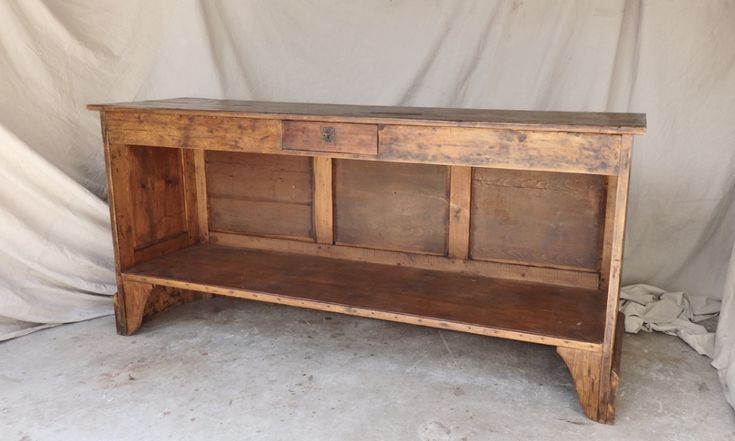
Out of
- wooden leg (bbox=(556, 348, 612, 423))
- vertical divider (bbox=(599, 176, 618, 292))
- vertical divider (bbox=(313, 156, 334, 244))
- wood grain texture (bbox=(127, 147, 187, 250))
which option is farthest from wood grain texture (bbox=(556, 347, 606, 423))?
wood grain texture (bbox=(127, 147, 187, 250))

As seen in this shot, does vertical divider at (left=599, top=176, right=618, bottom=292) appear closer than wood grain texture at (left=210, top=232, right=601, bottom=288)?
Yes

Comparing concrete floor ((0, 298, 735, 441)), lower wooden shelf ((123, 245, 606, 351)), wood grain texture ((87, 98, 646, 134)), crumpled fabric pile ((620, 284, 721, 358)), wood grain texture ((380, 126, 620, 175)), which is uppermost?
wood grain texture ((87, 98, 646, 134))

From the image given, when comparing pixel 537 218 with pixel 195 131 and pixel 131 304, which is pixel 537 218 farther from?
pixel 131 304

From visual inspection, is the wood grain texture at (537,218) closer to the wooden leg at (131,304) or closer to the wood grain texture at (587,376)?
the wood grain texture at (587,376)

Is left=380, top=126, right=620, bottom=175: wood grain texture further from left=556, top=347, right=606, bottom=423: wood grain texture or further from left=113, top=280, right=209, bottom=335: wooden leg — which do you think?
left=113, top=280, right=209, bottom=335: wooden leg

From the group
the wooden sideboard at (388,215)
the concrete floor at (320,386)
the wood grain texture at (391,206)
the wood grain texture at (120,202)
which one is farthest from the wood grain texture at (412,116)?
the concrete floor at (320,386)

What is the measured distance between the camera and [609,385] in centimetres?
255

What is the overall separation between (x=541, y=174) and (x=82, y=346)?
7.10ft

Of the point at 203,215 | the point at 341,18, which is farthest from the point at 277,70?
the point at 203,215

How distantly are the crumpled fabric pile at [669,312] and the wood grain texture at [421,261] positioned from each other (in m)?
0.51

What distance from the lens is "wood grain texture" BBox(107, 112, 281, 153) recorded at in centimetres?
282

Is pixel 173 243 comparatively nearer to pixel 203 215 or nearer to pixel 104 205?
pixel 203 215

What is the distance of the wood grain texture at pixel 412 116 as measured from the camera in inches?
93.7

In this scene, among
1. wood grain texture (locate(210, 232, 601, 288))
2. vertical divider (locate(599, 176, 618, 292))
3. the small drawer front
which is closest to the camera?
the small drawer front
